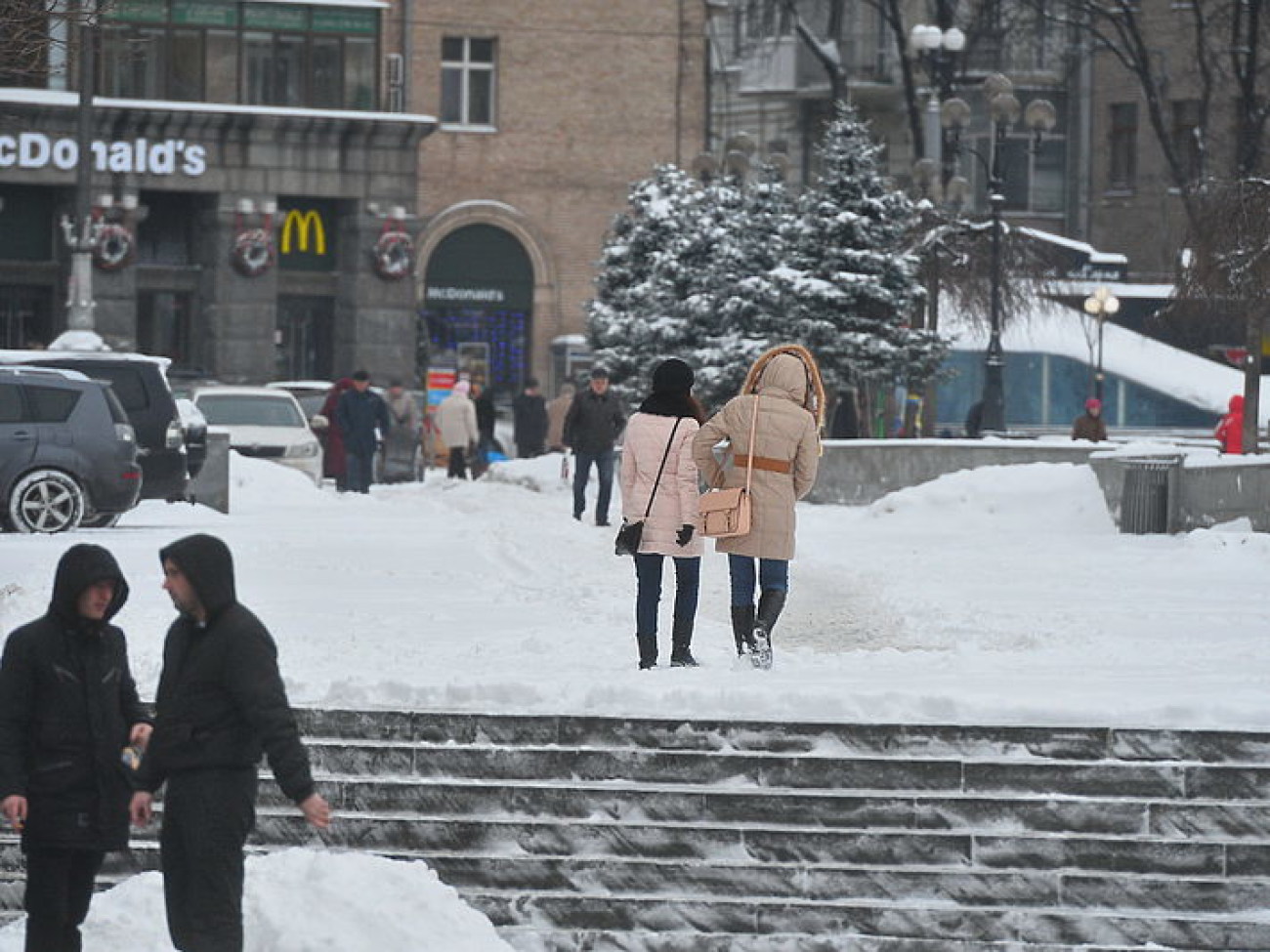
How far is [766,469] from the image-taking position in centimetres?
1363

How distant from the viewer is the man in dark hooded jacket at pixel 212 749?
312 inches

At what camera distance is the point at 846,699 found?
1115 centimetres

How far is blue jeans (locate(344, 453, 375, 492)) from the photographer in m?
31.9

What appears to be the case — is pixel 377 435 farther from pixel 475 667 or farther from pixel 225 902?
pixel 225 902

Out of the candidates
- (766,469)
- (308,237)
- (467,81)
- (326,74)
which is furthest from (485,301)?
(766,469)

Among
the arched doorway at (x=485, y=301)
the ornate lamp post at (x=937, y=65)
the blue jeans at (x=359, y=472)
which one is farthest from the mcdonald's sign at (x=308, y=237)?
the blue jeans at (x=359, y=472)

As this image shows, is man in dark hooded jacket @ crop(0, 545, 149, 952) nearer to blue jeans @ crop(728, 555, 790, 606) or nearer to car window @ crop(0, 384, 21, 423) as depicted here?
blue jeans @ crop(728, 555, 790, 606)

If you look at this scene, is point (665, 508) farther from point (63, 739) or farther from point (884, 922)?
point (63, 739)

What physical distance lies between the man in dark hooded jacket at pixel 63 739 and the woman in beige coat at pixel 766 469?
5658 mm

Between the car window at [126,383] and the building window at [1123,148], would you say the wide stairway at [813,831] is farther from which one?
the building window at [1123,148]

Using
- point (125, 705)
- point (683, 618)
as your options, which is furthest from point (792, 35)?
point (125, 705)

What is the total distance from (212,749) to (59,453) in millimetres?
15827

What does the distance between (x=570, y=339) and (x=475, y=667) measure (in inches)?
1531

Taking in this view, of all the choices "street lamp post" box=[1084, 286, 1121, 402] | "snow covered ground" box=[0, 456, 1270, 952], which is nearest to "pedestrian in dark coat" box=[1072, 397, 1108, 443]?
"snow covered ground" box=[0, 456, 1270, 952]
